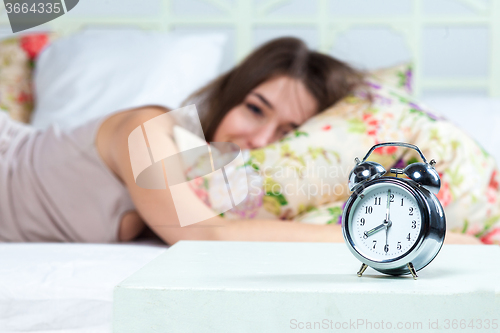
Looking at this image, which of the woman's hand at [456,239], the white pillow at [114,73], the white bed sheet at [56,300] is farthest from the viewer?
the white pillow at [114,73]

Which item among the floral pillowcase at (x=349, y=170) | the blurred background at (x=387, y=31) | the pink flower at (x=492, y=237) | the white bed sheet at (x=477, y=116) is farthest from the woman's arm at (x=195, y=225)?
the blurred background at (x=387, y=31)

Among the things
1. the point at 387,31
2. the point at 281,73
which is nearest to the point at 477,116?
the point at 387,31

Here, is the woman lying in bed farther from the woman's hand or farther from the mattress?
the mattress

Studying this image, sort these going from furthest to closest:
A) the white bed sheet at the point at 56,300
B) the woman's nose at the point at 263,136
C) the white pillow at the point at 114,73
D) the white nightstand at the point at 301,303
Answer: the white pillow at the point at 114,73 < the woman's nose at the point at 263,136 < the white bed sheet at the point at 56,300 < the white nightstand at the point at 301,303

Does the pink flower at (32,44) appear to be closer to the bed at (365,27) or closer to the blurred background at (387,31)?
the bed at (365,27)

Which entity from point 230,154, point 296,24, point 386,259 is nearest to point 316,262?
point 386,259

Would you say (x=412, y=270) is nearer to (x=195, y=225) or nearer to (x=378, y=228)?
(x=378, y=228)

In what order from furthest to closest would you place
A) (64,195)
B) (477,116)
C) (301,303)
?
(477,116), (64,195), (301,303)

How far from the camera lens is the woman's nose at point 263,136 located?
3.86 feet

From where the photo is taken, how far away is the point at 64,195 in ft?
3.35

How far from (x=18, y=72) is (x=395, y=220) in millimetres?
1624

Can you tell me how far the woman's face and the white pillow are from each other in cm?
35

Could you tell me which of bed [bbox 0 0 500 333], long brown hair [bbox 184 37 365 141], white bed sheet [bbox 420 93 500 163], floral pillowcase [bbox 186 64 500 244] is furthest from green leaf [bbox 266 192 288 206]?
bed [bbox 0 0 500 333]

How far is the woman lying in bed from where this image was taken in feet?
2.72
